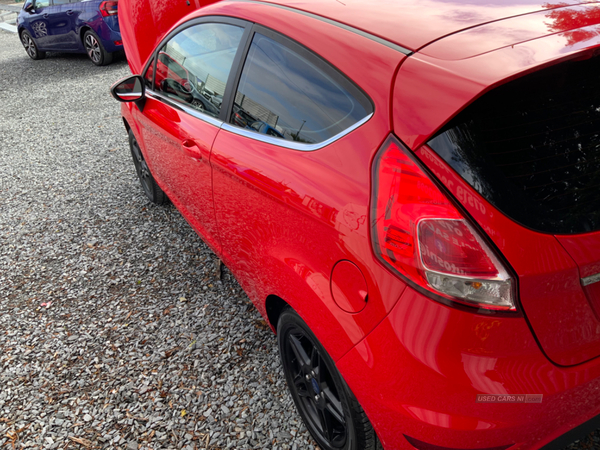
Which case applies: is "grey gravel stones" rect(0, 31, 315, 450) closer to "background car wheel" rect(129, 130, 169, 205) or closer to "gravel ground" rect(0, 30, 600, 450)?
"gravel ground" rect(0, 30, 600, 450)

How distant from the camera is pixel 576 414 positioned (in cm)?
133

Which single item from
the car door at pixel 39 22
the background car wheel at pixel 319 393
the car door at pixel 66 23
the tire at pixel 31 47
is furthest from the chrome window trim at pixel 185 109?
the tire at pixel 31 47

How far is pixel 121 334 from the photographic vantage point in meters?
2.94

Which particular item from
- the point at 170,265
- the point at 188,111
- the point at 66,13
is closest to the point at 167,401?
the point at 170,265

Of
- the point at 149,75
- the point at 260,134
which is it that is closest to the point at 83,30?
the point at 149,75

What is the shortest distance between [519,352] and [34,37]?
13.0 m

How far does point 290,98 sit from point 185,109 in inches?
41.1

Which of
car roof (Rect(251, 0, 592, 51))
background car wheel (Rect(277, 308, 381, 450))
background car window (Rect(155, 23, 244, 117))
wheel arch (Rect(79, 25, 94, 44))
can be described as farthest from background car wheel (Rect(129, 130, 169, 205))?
wheel arch (Rect(79, 25, 94, 44))

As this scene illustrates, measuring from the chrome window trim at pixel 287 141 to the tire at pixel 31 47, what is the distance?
11629 mm

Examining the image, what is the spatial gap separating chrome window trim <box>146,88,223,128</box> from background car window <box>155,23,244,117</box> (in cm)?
2

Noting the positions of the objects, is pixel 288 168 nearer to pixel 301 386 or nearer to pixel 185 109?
pixel 301 386

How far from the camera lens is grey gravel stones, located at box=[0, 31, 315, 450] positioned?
232 cm

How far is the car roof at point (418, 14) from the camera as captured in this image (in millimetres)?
1546

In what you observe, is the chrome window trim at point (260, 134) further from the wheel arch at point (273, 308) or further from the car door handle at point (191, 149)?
the wheel arch at point (273, 308)
